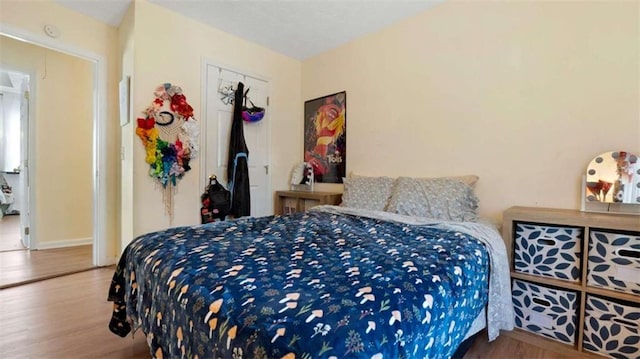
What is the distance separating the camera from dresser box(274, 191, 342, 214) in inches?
121

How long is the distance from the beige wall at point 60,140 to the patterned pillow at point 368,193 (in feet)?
12.6

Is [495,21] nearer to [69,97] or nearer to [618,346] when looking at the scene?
[618,346]

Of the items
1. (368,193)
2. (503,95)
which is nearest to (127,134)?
(368,193)

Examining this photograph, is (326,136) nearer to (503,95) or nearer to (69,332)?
(503,95)

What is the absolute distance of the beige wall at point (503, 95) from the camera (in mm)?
1817

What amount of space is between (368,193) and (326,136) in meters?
1.12

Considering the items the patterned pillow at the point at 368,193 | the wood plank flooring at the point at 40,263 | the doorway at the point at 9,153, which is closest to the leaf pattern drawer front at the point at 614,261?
the patterned pillow at the point at 368,193

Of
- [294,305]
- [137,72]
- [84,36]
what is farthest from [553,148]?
[84,36]

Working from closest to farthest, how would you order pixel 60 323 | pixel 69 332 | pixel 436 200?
pixel 69 332
pixel 60 323
pixel 436 200

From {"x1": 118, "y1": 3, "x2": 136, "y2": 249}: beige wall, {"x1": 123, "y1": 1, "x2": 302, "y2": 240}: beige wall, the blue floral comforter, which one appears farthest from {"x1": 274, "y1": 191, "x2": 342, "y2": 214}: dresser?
{"x1": 118, "y1": 3, "x2": 136, "y2": 249}: beige wall

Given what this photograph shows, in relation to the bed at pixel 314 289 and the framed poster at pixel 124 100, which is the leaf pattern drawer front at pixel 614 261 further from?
the framed poster at pixel 124 100

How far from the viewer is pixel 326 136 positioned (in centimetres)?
345

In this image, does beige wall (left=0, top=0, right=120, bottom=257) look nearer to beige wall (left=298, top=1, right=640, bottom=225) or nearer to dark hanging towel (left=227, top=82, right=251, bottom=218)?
dark hanging towel (left=227, top=82, right=251, bottom=218)

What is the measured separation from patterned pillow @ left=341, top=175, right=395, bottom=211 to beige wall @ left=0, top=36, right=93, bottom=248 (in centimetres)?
383
